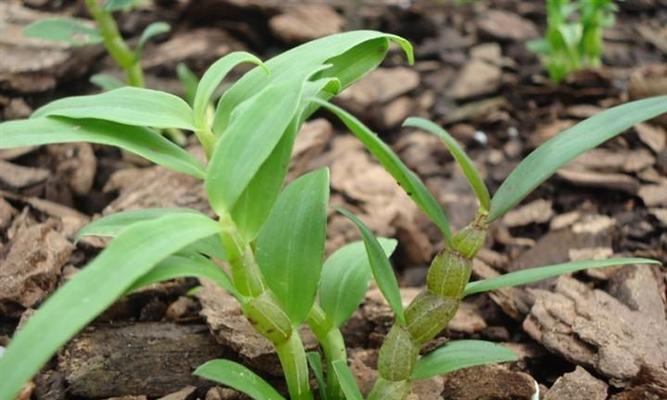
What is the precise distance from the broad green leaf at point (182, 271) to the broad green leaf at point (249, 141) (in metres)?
0.09

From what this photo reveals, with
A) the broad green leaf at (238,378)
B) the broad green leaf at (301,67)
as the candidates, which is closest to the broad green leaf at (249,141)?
the broad green leaf at (301,67)

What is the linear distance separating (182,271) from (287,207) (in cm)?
25

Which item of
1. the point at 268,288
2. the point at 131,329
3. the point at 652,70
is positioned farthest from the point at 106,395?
the point at 652,70

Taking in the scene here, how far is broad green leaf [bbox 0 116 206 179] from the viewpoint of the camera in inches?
36.2

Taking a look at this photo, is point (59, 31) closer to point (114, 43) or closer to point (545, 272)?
point (114, 43)

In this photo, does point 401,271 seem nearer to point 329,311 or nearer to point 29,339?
point 329,311

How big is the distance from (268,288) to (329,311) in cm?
14

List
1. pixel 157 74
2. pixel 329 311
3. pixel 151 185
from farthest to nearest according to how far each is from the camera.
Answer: pixel 157 74, pixel 151 185, pixel 329 311

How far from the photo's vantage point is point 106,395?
1184 mm

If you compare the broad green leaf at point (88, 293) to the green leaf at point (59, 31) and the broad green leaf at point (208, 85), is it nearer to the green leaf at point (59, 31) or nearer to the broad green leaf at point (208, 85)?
the broad green leaf at point (208, 85)

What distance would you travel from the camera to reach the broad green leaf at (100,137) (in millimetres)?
919

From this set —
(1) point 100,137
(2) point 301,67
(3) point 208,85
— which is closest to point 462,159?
(2) point 301,67

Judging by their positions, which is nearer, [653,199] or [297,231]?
[297,231]

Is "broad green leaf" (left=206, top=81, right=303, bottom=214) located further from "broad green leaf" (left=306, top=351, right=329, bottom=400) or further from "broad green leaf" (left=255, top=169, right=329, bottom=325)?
"broad green leaf" (left=306, top=351, right=329, bottom=400)
